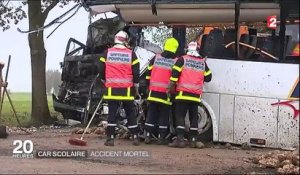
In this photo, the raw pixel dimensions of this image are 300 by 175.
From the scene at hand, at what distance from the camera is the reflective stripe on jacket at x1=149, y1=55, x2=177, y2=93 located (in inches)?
384

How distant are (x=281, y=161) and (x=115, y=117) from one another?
3.15 m

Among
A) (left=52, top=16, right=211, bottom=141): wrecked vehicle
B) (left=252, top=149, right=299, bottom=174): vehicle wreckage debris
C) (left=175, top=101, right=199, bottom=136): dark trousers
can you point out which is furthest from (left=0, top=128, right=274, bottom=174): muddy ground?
(left=52, top=16, right=211, bottom=141): wrecked vehicle

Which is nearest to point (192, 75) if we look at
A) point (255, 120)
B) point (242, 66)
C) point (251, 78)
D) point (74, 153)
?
point (242, 66)

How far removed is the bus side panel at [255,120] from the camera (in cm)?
908

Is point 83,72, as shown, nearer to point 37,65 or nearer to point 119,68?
point 37,65

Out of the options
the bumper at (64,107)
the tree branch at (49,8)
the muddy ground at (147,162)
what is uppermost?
the tree branch at (49,8)

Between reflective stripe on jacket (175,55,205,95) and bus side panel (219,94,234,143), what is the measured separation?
0.47m

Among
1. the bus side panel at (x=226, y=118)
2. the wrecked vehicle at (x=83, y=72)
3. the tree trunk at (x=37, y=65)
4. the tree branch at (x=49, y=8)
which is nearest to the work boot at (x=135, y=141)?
the bus side panel at (x=226, y=118)

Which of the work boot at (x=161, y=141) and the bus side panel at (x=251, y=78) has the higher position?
the bus side panel at (x=251, y=78)

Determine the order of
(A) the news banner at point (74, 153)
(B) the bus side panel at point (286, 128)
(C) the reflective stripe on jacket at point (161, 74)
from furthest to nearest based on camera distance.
→ (C) the reflective stripe on jacket at point (161, 74) → (B) the bus side panel at point (286, 128) → (A) the news banner at point (74, 153)

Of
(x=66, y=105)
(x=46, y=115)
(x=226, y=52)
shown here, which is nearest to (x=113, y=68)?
(x=226, y=52)

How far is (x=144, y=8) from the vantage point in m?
10.0

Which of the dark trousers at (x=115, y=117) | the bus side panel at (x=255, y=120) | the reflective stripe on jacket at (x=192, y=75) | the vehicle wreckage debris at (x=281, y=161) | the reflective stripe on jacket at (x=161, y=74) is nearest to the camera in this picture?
the vehicle wreckage debris at (x=281, y=161)

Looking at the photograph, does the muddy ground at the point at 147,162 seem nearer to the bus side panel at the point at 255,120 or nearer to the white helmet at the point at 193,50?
the bus side panel at the point at 255,120
